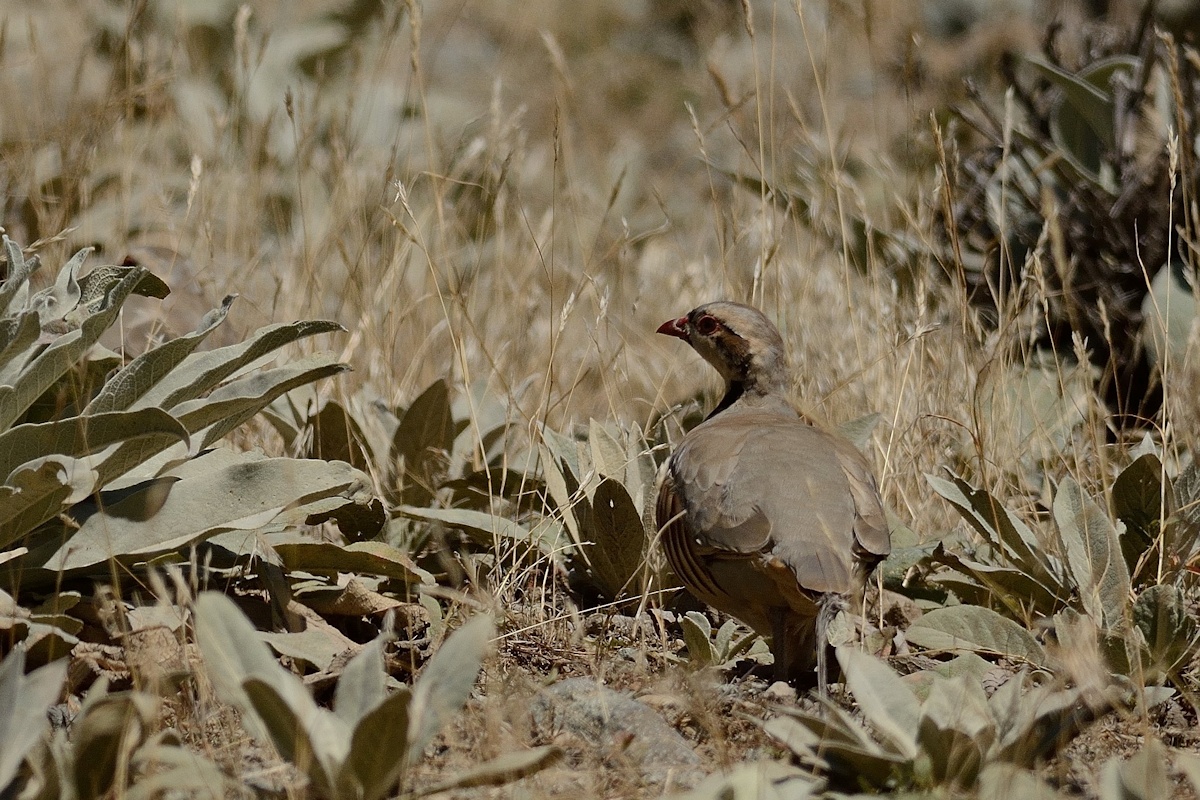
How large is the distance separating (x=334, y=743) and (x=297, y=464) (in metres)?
0.94

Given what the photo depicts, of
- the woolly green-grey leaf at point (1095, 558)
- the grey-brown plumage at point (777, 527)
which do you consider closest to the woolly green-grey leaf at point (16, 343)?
the grey-brown plumage at point (777, 527)

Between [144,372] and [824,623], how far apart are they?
1622mm

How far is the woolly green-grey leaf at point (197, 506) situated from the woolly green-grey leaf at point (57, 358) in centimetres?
29

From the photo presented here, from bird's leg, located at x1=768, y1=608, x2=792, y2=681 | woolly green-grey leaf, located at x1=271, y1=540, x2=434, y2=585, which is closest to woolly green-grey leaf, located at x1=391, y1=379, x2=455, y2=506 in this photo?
woolly green-grey leaf, located at x1=271, y1=540, x2=434, y2=585

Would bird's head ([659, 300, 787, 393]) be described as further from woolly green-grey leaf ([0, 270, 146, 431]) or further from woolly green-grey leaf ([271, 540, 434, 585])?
woolly green-grey leaf ([0, 270, 146, 431])

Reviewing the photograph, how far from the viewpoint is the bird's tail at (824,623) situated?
3.09 metres

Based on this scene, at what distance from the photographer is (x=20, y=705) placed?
224 cm

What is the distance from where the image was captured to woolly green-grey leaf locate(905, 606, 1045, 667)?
11.0 ft

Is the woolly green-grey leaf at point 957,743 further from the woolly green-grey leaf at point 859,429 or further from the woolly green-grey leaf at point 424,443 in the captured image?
the woolly green-grey leaf at point 424,443

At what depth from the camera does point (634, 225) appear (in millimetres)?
7566

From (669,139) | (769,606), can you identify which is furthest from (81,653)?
(669,139)

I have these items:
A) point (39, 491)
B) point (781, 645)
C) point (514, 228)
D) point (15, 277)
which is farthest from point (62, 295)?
point (514, 228)

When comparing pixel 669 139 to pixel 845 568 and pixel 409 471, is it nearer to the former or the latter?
pixel 409 471

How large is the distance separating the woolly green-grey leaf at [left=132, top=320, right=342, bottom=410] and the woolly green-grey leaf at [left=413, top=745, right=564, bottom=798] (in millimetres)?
1165
